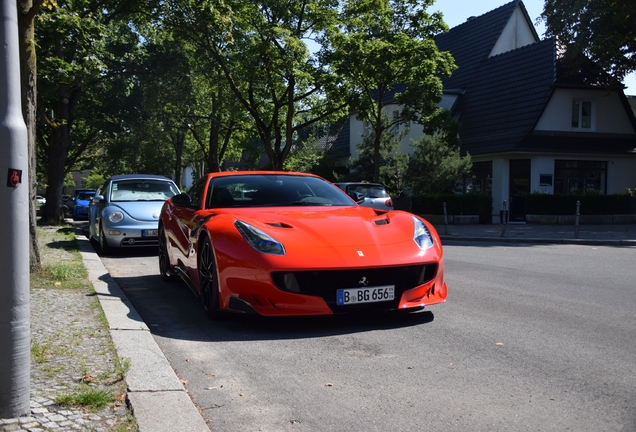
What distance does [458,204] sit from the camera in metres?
26.8

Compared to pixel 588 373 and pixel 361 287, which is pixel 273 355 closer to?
pixel 361 287

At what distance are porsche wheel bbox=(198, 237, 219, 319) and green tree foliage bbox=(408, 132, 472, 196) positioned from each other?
22.0m

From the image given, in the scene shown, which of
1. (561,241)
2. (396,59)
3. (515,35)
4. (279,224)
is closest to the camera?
(279,224)

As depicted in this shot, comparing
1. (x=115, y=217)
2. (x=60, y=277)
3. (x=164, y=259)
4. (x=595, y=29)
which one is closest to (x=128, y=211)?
(x=115, y=217)

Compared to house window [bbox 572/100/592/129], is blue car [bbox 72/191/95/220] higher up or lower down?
lower down

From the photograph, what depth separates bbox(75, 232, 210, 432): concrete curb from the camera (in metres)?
3.38

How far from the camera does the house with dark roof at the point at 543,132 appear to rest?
2891 centimetres

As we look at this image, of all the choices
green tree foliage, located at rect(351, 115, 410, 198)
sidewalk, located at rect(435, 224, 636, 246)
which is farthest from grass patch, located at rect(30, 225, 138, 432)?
green tree foliage, located at rect(351, 115, 410, 198)

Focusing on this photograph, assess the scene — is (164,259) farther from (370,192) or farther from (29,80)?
(370,192)

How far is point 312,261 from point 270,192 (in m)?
1.90

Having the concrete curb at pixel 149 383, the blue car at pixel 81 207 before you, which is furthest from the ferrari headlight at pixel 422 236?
the blue car at pixel 81 207

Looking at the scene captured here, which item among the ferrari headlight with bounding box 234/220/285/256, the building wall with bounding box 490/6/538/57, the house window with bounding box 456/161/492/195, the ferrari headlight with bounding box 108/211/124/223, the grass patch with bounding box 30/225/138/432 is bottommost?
the grass patch with bounding box 30/225/138/432

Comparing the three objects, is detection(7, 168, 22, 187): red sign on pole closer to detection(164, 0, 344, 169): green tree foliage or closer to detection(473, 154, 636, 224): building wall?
detection(164, 0, 344, 169): green tree foliage

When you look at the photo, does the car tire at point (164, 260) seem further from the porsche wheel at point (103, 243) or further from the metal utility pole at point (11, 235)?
the metal utility pole at point (11, 235)
